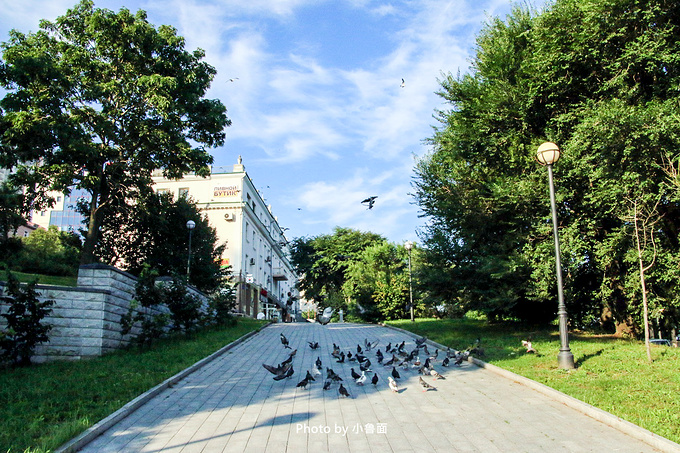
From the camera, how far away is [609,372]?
9.37 metres

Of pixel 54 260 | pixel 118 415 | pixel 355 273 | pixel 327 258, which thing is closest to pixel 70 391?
pixel 118 415

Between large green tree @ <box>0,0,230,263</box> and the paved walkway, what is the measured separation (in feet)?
51.5

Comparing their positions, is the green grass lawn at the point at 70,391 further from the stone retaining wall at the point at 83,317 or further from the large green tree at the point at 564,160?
the large green tree at the point at 564,160

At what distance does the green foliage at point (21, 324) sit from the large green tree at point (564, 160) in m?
12.3

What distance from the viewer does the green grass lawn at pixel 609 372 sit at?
658cm

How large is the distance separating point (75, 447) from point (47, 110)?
19.6 meters

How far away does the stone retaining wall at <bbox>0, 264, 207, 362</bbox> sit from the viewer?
35.0 ft

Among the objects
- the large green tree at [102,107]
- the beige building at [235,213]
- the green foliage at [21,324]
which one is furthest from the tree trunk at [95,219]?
the beige building at [235,213]

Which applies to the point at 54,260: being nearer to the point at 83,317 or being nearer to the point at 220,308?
the point at 220,308

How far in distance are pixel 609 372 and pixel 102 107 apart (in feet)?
73.3

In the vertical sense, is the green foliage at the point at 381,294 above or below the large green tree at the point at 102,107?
below

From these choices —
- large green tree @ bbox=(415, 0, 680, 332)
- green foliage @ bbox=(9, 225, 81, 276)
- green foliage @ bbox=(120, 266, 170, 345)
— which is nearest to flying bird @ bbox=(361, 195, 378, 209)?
large green tree @ bbox=(415, 0, 680, 332)

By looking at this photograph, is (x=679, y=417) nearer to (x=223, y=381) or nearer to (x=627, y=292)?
(x=223, y=381)

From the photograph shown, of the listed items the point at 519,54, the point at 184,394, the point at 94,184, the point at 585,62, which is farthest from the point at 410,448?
the point at 94,184
